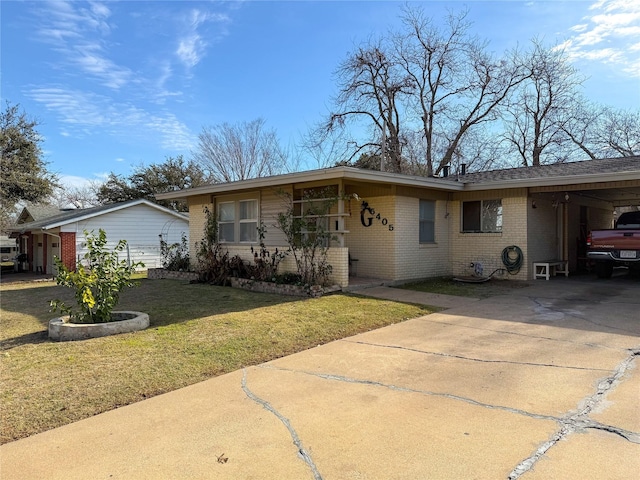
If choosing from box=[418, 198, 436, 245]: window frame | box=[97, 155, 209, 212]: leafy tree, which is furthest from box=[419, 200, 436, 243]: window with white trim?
box=[97, 155, 209, 212]: leafy tree

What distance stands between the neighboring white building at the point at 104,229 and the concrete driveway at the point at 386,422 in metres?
14.8

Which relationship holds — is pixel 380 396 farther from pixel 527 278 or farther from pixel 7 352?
pixel 527 278

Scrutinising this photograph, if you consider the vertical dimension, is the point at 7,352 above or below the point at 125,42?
below

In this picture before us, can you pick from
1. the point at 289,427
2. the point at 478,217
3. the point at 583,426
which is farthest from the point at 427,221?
the point at 289,427

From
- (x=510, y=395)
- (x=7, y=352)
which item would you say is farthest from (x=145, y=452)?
(x=7, y=352)

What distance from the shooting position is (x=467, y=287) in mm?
10695

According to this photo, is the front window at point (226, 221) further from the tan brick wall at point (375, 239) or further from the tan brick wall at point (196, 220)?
the tan brick wall at point (375, 239)

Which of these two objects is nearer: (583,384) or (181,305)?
(583,384)

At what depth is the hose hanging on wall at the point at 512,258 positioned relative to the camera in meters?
11.8

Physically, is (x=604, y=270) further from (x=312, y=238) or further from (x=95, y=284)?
(x=95, y=284)

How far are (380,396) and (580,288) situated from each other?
8572 millimetres

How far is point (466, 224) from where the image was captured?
13000 millimetres

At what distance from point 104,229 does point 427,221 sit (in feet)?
47.4

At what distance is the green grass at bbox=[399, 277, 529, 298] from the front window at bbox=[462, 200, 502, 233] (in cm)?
163
